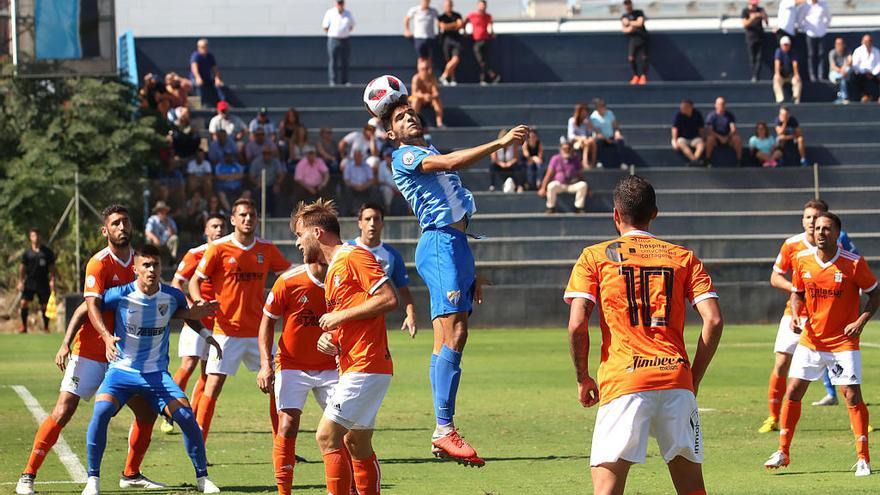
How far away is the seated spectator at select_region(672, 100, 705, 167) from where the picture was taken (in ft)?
115

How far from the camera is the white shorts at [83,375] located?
37.9ft

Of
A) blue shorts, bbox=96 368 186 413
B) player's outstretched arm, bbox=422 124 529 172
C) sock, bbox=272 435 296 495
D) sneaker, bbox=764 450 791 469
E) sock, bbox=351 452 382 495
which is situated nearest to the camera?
player's outstretched arm, bbox=422 124 529 172

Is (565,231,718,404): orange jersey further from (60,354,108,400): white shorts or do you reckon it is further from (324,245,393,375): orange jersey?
(60,354,108,400): white shorts

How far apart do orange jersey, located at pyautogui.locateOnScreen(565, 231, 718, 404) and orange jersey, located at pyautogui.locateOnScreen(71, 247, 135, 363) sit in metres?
5.15

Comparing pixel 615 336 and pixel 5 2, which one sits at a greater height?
pixel 5 2

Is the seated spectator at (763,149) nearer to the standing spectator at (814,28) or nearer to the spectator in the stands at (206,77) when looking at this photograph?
the standing spectator at (814,28)

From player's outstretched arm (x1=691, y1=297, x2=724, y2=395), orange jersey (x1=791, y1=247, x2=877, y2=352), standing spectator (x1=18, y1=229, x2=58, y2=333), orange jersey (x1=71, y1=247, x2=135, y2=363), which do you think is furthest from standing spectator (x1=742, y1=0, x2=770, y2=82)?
player's outstretched arm (x1=691, y1=297, x2=724, y2=395)

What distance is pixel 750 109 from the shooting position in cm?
3719

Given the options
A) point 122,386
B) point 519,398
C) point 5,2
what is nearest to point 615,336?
point 122,386

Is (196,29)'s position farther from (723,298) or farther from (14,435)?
(14,435)

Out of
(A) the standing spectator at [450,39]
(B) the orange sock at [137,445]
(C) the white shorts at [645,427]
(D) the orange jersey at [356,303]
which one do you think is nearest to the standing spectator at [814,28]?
(A) the standing spectator at [450,39]

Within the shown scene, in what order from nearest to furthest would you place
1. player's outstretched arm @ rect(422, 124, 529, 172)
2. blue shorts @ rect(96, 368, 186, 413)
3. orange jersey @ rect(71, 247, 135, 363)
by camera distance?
player's outstretched arm @ rect(422, 124, 529, 172), blue shorts @ rect(96, 368, 186, 413), orange jersey @ rect(71, 247, 135, 363)

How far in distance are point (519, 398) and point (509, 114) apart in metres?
20.4

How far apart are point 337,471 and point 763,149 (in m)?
27.1
